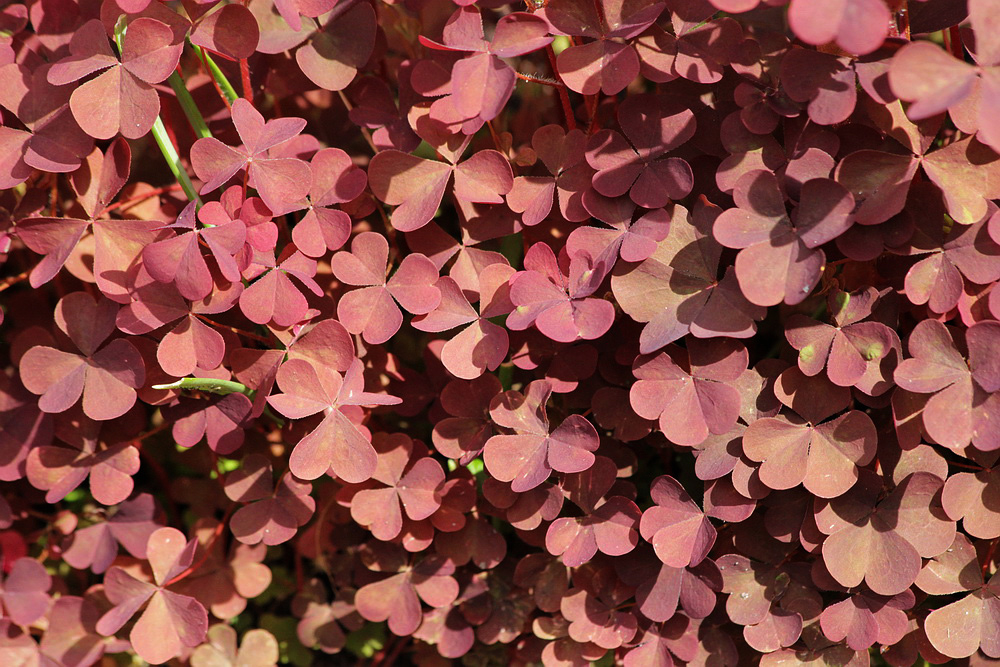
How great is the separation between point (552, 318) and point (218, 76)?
2.01 ft

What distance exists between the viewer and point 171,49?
40.2 inches

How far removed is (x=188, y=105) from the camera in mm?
1159

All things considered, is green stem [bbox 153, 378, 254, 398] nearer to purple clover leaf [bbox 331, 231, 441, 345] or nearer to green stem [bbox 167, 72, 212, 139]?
purple clover leaf [bbox 331, 231, 441, 345]

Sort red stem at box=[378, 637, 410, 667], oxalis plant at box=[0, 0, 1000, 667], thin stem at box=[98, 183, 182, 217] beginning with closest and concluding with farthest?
oxalis plant at box=[0, 0, 1000, 667] < thin stem at box=[98, 183, 182, 217] < red stem at box=[378, 637, 410, 667]

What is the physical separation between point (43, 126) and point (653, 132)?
84 centimetres

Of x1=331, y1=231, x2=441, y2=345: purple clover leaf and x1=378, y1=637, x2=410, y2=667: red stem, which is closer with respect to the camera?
x1=331, y1=231, x2=441, y2=345: purple clover leaf

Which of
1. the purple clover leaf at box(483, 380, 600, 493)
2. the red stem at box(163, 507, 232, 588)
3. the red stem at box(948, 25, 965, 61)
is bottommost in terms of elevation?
the red stem at box(163, 507, 232, 588)

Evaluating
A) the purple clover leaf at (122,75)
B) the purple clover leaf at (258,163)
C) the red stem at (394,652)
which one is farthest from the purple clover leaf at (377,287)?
the red stem at (394,652)

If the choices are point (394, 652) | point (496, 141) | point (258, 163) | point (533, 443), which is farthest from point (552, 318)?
point (394, 652)

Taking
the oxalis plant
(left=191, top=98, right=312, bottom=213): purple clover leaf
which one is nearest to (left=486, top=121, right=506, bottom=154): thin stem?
the oxalis plant

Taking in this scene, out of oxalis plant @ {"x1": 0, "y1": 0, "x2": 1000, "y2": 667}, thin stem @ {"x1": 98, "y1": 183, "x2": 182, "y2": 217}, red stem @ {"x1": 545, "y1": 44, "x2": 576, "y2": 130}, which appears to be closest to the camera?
oxalis plant @ {"x1": 0, "y1": 0, "x2": 1000, "y2": 667}

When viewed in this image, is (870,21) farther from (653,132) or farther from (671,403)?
(671,403)

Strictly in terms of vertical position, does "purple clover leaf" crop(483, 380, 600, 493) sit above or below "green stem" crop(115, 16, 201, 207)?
below

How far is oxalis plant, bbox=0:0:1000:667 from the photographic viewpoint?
36.8 inches
